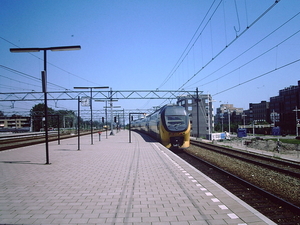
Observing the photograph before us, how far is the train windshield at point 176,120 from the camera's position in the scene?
20.9 meters

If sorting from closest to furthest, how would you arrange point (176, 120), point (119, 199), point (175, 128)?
point (119, 199) → point (175, 128) → point (176, 120)

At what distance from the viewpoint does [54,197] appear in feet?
21.2

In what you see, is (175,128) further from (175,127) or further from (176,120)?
(176,120)

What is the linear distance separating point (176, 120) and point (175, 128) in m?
0.74

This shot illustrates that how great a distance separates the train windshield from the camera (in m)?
20.9

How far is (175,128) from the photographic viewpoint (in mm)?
20859

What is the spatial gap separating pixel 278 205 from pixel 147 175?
4195 millimetres

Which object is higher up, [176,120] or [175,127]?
[176,120]

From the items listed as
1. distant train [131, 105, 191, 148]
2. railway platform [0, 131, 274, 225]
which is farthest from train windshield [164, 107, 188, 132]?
railway platform [0, 131, 274, 225]

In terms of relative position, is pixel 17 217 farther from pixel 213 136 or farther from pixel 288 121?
pixel 288 121

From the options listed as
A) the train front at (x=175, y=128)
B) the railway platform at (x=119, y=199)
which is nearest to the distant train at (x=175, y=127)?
the train front at (x=175, y=128)

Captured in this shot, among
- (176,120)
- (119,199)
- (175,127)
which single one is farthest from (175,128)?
(119,199)

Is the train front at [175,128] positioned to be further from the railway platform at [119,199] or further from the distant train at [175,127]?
the railway platform at [119,199]

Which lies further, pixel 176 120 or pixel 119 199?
pixel 176 120
